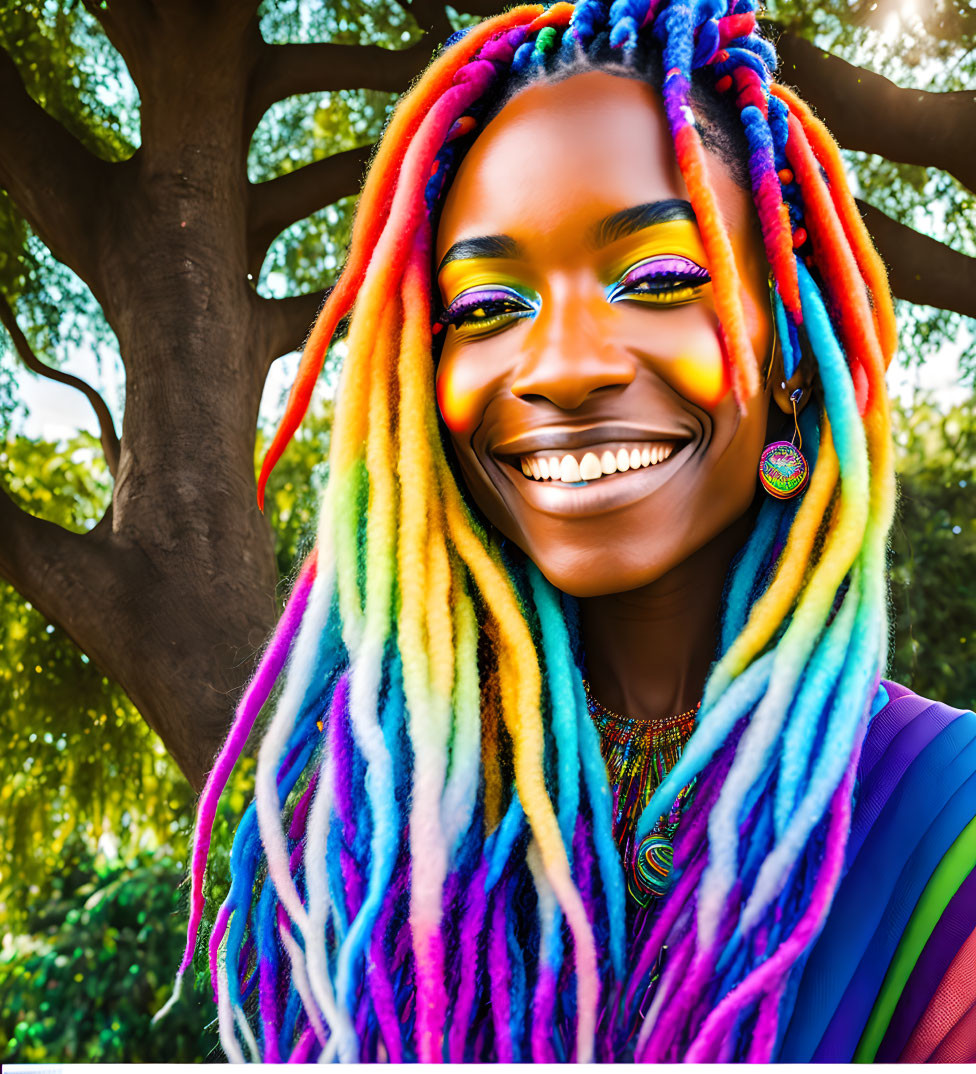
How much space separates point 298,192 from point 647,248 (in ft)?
10.5

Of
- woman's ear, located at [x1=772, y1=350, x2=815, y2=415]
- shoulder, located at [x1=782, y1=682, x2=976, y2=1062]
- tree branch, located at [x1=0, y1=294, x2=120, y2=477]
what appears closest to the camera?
shoulder, located at [x1=782, y1=682, x2=976, y2=1062]

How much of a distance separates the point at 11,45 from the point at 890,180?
12.5 feet

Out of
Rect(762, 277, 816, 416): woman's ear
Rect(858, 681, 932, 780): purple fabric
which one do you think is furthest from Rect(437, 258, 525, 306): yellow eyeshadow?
Rect(858, 681, 932, 780): purple fabric

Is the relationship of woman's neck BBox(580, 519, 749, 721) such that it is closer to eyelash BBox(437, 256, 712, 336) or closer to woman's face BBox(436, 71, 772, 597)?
woman's face BBox(436, 71, 772, 597)

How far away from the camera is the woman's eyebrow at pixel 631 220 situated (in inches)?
53.3

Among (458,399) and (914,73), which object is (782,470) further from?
(914,73)

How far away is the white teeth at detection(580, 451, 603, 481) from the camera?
1351 millimetres

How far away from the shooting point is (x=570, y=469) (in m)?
1.36

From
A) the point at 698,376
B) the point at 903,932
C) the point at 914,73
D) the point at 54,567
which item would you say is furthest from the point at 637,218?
the point at 914,73

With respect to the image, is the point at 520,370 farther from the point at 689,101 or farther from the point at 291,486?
the point at 291,486

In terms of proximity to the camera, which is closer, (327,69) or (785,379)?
(785,379)

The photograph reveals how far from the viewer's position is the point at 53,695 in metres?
4.44

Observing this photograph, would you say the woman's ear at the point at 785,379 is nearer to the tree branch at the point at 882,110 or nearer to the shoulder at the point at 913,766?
the shoulder at the point at 913,766

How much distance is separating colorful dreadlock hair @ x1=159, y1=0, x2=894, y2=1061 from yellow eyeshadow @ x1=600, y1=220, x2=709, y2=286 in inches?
1.6
